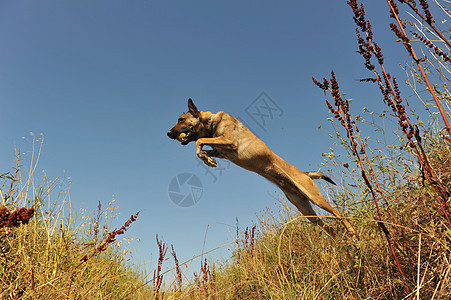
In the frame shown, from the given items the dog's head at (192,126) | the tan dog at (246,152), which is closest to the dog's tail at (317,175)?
the tan dog at (246,152)

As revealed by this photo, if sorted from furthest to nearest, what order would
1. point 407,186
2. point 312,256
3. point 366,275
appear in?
point 312,256 < point 407,186 < point 366,275

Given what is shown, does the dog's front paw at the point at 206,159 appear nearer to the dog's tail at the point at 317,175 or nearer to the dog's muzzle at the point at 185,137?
the dog's muzzle at the point at 185,137

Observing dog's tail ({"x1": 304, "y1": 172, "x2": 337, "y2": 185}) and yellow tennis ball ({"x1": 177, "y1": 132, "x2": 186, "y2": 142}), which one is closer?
dog's tail ({"x1": 304, "y1": 172, "x2": 337, "y2": 185})

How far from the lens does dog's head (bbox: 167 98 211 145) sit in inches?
242

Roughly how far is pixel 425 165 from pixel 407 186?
1910 mm

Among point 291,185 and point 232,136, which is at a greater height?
point 232,136

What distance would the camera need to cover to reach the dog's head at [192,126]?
6141 millimetres

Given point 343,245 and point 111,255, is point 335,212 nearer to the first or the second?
point 343,245

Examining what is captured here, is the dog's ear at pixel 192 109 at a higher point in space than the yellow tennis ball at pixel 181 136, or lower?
higher

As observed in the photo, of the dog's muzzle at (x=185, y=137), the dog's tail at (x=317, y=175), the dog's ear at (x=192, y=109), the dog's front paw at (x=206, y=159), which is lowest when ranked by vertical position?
the dog's tail at (x=317, y=175)

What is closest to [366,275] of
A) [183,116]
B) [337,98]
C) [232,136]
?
[337,98]

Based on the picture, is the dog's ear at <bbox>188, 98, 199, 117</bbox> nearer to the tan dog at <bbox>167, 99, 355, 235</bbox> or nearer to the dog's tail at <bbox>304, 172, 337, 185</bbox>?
the tan dog at <bbox>167, 99, 355, 235</bbox>

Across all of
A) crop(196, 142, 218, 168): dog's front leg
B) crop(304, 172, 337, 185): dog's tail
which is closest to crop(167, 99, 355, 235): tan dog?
crop(304, 172, 337, 185): dog's tail

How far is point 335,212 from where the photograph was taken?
554 cm
